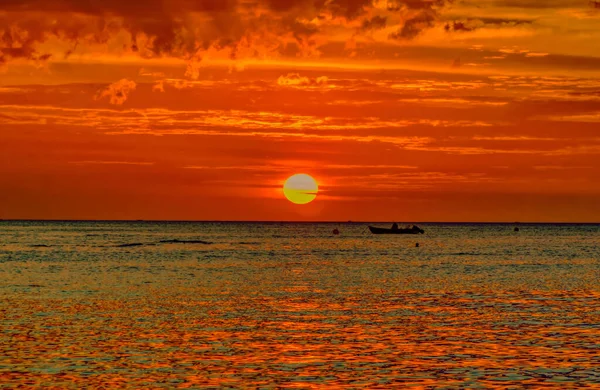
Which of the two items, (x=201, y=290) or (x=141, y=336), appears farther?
(x=201, y=290)

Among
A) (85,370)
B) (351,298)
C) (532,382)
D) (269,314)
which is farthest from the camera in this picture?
(351,298)

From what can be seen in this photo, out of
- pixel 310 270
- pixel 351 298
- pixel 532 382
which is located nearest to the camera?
pixel 532 382

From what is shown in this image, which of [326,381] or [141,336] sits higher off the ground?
[141,336]

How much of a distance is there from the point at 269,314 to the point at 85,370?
67.3 feet

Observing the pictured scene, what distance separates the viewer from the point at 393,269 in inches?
4104

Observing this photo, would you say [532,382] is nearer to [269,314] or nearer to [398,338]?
[398,338]

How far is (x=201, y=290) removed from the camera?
72938mm

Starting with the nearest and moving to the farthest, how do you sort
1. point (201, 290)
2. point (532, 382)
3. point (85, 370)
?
point (532, 382), point (85, 370), point (201, 290)

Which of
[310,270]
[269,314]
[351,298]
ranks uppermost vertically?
[310,270]

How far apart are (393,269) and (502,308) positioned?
4489cm

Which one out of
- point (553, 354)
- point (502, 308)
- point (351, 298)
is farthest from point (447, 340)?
point (351, 298)

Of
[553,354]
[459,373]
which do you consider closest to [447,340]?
[553,354]

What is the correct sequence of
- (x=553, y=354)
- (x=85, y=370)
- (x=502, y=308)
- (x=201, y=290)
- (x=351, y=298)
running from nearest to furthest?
(x=85, y=370), (x=553, y=354), (x=502, y=308), (x=351, y=298), (x=201, y=290)

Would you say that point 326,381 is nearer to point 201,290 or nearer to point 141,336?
point 141,336
